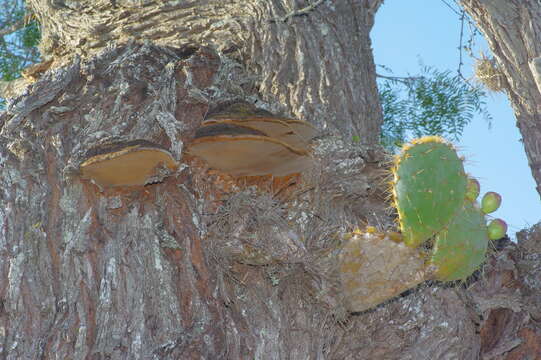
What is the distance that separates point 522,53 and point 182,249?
6.82 ft

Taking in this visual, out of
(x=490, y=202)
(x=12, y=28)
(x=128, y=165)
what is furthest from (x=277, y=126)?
(x=12, y=28)

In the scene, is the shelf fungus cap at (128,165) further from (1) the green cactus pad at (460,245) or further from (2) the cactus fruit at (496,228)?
(2) the cactus fruit at (496,228)

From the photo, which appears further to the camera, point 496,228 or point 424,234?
point 496,228

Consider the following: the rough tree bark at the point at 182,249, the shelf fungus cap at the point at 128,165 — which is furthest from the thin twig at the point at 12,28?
the shelf fungus cap at the point at 128,165

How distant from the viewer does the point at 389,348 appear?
2.83 meters

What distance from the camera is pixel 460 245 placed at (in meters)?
2.69

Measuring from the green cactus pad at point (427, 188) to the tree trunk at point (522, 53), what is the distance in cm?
110

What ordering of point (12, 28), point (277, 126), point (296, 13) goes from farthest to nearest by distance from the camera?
point (12, 28) < point (296, 13) < point (277, 126)

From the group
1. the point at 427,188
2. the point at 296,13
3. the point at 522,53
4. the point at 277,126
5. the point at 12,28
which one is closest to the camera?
the point at 427,188

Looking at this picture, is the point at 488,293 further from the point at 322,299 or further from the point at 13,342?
the point at 13,342

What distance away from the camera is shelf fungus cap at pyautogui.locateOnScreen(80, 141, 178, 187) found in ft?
8.39

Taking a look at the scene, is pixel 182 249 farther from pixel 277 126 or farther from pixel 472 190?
pixel 472 190

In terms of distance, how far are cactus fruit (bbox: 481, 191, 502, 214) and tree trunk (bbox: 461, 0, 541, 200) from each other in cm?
78

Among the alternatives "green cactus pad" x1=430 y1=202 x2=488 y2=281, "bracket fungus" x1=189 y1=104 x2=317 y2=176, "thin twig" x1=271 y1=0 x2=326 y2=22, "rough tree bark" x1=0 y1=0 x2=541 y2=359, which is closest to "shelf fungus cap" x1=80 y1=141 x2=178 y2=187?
"rough tree bark" x1=0 y1=0 x2=541 y2=359
